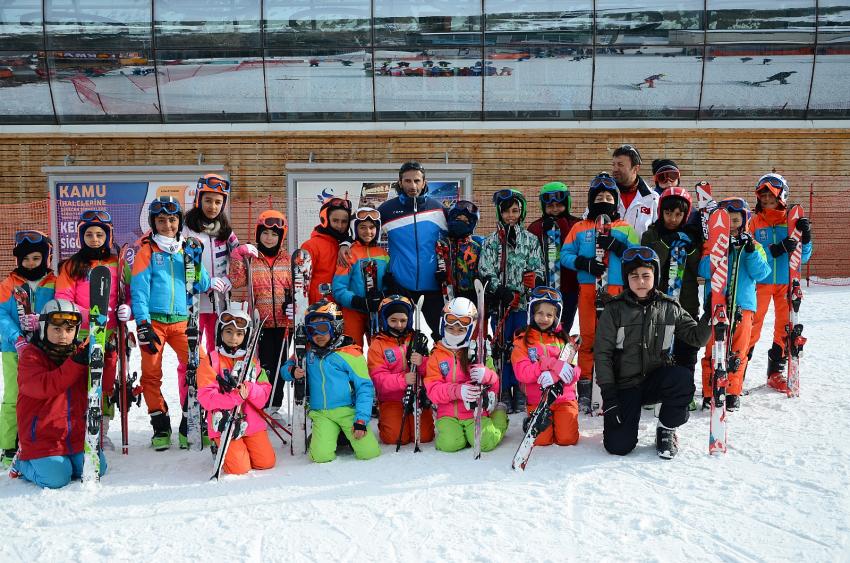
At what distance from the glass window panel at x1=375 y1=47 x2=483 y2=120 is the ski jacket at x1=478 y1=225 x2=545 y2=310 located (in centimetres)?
809

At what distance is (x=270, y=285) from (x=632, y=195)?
321 cm

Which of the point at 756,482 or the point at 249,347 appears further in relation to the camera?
the point at 249,347

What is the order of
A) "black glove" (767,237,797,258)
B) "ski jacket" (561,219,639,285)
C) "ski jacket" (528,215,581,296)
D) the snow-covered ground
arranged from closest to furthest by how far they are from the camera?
the snow-covered ground < "ski jacket" (561,219,639,285) < "ski jacket" (528,215,581,296) < "black glove" (767,237,797,258)

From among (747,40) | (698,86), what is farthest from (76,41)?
(747,40)

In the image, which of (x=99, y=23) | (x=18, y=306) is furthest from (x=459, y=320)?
(x=99, y=23)

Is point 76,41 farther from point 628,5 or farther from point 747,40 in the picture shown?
point 747,40

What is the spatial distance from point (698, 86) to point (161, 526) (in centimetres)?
1266

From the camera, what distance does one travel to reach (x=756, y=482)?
170 inches

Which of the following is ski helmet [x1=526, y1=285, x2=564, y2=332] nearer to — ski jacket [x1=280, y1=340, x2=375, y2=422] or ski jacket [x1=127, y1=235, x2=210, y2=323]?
ski jacket [x1=280, y1=340, x2=375, y2=422]

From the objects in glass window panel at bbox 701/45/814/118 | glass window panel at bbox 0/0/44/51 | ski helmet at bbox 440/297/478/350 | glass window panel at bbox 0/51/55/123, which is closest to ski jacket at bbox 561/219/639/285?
ski helmet at bbox 440/297/478/350

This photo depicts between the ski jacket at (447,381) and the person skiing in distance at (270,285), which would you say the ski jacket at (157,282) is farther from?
the ski jacket at (447,381)

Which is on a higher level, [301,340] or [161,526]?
[301,340]

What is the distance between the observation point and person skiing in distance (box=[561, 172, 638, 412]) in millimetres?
5695

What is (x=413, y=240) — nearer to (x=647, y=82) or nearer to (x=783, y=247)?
(x=783, y=247)
